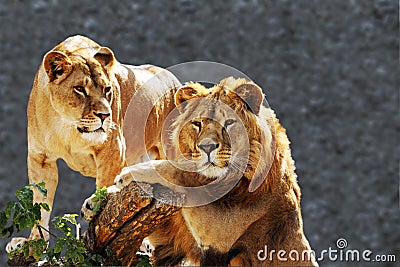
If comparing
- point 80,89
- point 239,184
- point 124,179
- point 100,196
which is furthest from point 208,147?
point 80,89

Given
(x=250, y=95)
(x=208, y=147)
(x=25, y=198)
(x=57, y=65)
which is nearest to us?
(x=208, y=147)

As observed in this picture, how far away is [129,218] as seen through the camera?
2748mm

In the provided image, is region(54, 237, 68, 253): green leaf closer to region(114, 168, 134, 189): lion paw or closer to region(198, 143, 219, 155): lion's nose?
region(114, 168, 134, 189): lion paw

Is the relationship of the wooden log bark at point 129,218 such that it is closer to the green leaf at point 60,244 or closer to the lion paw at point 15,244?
the green leaf at point 60,244

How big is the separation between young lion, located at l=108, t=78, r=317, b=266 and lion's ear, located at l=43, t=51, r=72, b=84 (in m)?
0.53

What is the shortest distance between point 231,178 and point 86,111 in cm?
66

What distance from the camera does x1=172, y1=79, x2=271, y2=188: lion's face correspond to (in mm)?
2561

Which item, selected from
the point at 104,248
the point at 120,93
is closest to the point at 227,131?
the point at 104,248

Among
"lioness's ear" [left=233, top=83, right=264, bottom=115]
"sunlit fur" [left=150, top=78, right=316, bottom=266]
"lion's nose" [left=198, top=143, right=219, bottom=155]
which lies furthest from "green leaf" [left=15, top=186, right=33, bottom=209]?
"lioness's ear" [left=233, top=83, right=264, bottom=115]

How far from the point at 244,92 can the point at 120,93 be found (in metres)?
0.87

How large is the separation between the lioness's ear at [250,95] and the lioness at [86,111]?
565 mm

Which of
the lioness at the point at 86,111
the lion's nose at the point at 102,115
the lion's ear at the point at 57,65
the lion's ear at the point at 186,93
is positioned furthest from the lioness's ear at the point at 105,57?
the lion's ear at the point at 186,93

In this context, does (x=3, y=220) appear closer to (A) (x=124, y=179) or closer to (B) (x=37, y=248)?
(B) (x=37, y=248)

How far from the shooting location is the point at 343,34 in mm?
5246
